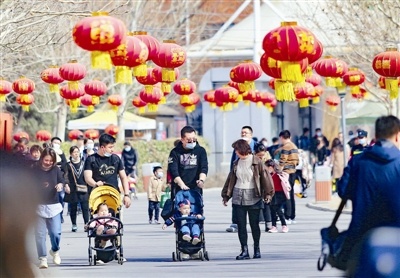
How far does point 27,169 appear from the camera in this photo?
20.8ft

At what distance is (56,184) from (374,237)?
7932 millimetres

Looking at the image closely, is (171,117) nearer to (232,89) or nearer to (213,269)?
(232,89)

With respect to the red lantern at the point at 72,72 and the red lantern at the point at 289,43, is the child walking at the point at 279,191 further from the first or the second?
the red lantern at the point at 72,72

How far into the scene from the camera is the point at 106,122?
50188 millimetres

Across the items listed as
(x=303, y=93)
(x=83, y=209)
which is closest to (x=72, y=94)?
(x=303, y=93)

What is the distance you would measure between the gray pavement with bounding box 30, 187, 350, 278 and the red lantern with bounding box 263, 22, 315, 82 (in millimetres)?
2933

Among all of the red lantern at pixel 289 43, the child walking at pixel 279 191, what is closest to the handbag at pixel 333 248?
the red lantern at pixel 289 43

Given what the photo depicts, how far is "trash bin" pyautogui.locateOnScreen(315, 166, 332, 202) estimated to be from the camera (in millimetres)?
32375

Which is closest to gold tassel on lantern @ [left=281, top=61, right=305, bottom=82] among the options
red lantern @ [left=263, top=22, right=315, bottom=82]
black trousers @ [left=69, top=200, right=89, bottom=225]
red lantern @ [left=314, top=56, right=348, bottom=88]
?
red lantern @ [left=263, top=22, right=315, bottom=82]

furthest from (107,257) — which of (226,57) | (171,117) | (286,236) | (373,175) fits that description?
(171,117)

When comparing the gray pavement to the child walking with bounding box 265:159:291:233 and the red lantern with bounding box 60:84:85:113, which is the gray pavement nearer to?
the child walking with bounding box 265:159:291:233

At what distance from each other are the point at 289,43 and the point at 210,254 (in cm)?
350

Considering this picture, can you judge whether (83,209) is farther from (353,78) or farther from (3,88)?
(353,78)

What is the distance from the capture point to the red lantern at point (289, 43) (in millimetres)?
19578
